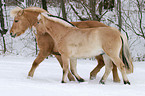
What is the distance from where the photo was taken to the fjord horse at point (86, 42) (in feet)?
13.5

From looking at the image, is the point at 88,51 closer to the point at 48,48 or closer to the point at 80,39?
the point at 80,39

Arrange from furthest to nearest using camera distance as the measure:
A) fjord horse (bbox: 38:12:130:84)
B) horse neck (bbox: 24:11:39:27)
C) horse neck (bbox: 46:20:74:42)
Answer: horse neck (bbox: 24:11:39:27)
horse neck (bbox: 46:20:74:42)
fjord horse (bbox: 38:12:130:84)

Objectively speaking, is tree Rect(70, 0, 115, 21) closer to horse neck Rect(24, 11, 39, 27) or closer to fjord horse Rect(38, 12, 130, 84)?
horse neck Rect(24, 11, 39, 27)

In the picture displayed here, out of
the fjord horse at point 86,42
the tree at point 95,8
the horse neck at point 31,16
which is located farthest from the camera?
the tree at point 95,8

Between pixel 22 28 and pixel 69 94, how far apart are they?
8.69ft

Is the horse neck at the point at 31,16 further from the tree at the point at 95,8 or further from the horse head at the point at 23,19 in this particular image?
the tree at the point at 95,8

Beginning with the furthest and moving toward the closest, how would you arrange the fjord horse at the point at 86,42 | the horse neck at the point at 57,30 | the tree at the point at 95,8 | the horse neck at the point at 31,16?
the tree at the point at 95,8
the horse neck at the point at 31,16
the horse neck at the point at 57,30
the fjord horse at the point at 86,42

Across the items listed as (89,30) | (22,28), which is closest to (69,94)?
(89,30)

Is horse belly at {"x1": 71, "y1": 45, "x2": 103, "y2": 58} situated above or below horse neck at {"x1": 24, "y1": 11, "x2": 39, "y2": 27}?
below

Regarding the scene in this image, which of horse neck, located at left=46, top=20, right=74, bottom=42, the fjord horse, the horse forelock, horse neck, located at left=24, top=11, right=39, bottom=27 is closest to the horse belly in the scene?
the fjord horse

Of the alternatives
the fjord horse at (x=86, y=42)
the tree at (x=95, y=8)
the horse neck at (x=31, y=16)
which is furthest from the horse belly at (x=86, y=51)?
the tree at (x=95, y=8)

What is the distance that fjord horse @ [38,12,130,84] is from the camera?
13.5 feet

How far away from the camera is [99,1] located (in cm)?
1048

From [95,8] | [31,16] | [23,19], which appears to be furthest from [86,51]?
[95,8]
